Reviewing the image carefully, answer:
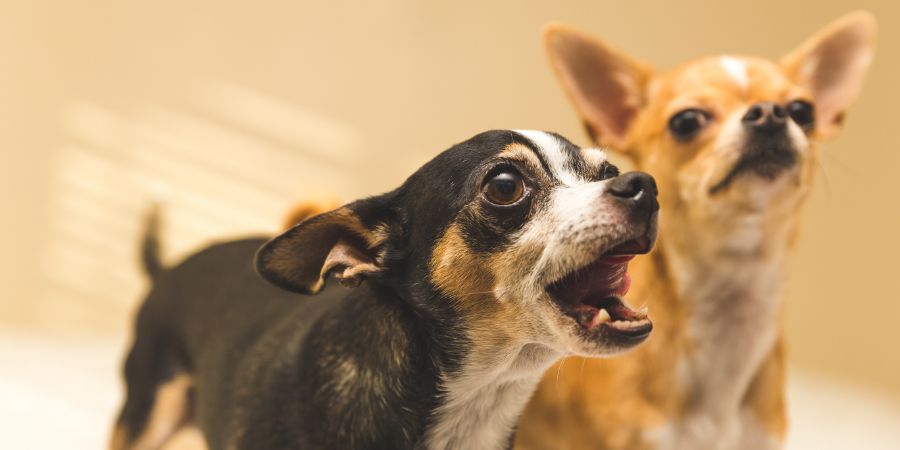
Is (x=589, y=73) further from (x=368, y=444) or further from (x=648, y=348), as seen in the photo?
(x=368, y=444)

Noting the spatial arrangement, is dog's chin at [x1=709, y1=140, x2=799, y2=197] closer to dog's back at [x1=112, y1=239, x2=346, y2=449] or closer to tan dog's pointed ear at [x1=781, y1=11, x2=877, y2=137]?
tan dog's pointed ear at [x1=781, y1=11, x2=877, y2=137]

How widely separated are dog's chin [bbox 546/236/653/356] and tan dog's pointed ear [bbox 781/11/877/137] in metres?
0.87

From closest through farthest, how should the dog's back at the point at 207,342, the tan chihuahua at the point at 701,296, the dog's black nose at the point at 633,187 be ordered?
the dog's black nose at the point at 633,187
the dog's back at the point at 207,342
the tan chihuahua at the point at 701,296

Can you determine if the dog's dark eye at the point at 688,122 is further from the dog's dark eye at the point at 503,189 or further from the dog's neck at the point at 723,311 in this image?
the dog's dark eye at the point at 503,189

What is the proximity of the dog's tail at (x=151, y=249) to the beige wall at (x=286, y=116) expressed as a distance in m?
1.15

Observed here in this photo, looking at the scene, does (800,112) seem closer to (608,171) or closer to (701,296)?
(701,296)

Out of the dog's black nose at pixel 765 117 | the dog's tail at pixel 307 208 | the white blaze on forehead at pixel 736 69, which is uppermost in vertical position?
the white blaze on forehead at pixel 736 69

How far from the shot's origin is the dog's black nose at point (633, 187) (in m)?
1.08

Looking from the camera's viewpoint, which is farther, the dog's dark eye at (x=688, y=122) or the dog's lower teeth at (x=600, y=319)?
the dog's dark eye at (x=688, y=122)

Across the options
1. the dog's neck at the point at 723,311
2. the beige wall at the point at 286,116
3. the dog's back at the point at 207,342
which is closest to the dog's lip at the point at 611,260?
the dog's back at the point at 207,342

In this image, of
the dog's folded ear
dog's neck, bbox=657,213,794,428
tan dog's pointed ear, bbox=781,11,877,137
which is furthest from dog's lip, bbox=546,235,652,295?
tan dog's pointed ear, bbox=781,11,877,137

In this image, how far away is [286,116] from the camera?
10.7 ft

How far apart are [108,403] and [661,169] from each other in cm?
163

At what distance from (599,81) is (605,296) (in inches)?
31.4
